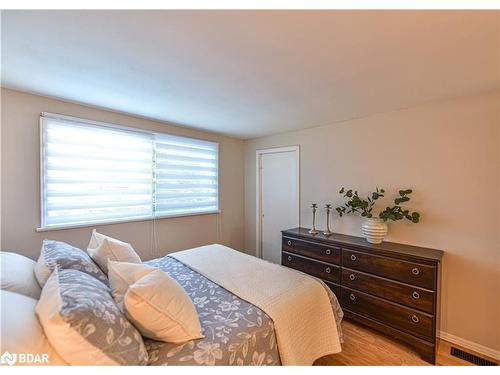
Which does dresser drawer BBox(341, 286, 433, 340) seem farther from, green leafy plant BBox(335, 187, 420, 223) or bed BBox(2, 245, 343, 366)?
green leafy plant BBox(335, 187, 420, 223)

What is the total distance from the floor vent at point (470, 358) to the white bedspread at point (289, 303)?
4.12 feet

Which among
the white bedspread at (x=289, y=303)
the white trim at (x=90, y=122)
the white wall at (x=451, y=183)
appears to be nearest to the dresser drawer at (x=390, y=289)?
the white wall at (x=451, y=183)

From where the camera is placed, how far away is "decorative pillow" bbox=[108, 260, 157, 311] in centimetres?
131

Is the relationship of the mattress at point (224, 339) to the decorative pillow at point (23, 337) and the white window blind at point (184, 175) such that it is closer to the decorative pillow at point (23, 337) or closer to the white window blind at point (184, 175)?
the decorative pillow at point (23, 337)

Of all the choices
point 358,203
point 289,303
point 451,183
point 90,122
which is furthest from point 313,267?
point 90,122

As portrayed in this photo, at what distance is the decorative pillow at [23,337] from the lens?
822mm

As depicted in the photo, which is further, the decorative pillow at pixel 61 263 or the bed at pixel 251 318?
the decorative pillow at pixel 61 263

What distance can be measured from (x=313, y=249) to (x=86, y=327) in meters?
2.32

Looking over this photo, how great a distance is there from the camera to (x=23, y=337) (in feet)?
2.79

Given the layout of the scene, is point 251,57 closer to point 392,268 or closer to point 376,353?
point 392,268

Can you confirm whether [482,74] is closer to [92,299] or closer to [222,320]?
[222,320]

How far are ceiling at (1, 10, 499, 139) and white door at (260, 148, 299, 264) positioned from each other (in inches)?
50.5
